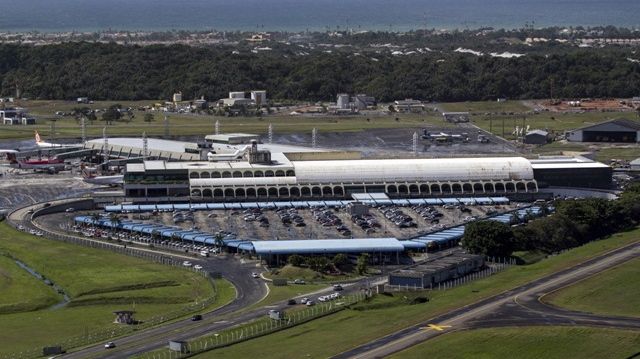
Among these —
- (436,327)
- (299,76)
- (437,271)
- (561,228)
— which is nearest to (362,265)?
(437,271)

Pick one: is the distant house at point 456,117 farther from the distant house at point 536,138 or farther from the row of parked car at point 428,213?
the row of parked car at point 428,213

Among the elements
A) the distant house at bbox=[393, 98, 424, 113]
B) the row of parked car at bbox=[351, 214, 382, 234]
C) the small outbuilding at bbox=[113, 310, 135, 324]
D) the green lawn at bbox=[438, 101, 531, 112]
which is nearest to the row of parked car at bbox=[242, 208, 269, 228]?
the row of parked car at bbox=[351, 214, 382, 234]

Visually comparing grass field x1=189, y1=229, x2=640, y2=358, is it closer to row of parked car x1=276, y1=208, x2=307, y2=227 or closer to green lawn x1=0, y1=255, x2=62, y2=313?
green lawn x1=0, y1=255, x2=62, y2=313

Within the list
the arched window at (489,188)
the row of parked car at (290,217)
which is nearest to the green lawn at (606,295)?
the row of parked car at (290,217)

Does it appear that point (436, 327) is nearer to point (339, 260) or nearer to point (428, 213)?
point (339, 260)

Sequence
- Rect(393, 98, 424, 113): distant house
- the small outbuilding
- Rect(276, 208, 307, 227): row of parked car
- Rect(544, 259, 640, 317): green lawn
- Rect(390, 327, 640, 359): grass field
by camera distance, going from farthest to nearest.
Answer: Rect(393, 98, 424, 113): distant house → Rect(276, 208, 307, 227): row of parked car → Rect(544, 259, 640, 317): green lawn → the small outbuilding → Rect(390, 327, 640, 359): grass field
